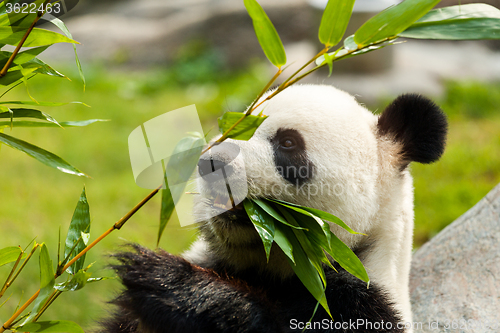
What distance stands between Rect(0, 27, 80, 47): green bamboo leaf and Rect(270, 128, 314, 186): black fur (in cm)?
84

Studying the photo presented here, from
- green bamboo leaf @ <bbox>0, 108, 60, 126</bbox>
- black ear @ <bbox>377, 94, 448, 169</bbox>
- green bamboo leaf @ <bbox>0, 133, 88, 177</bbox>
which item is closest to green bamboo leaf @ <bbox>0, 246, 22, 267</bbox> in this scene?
green bamboo leaf @ <bbox>0, 133, 88, 177</bbox>

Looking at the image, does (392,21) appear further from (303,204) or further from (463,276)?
(463,276)

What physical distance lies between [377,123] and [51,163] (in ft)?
4.43

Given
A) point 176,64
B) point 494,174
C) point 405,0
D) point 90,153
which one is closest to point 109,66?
point 176,64

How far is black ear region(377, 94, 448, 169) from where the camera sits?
6.31 ft

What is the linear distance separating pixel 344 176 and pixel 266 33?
27.5 inches

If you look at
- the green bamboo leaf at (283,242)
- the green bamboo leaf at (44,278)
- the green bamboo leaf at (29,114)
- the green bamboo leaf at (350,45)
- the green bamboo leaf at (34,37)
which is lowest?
the green bamboo leaf at (283,242)

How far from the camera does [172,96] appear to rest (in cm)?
696

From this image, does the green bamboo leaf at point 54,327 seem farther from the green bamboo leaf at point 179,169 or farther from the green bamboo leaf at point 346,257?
the green bamboo leaf at point 346,257

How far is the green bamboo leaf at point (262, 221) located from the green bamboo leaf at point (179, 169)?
231 millimetres

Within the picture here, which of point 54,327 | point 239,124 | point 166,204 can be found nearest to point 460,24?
point 239,124

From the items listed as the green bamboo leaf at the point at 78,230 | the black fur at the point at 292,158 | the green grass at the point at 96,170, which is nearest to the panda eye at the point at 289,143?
the black fur at the point at 292,158

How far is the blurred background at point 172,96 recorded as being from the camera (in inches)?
167

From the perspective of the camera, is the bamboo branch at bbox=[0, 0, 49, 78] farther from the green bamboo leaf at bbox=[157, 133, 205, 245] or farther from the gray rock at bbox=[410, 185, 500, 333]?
the gray rock at bbox=[410, 185, 500, 333]
